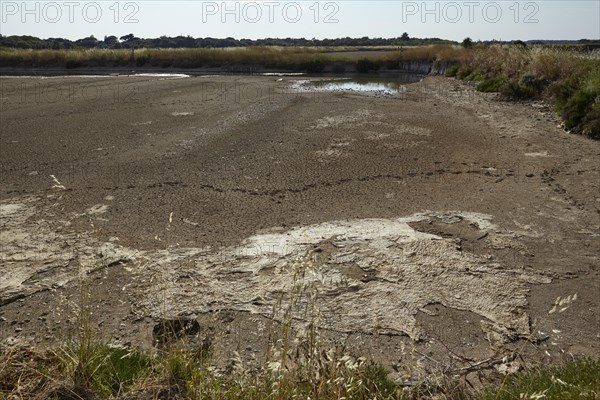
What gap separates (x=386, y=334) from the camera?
12.8 feet

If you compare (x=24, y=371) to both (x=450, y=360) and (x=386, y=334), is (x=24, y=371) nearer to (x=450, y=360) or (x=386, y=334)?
(x=386, y=334)

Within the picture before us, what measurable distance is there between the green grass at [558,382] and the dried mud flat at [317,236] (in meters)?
0.25

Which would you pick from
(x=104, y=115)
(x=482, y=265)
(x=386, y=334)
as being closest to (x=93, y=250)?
(x=386, y=334)

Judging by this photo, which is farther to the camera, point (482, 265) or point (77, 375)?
point (482, 265)

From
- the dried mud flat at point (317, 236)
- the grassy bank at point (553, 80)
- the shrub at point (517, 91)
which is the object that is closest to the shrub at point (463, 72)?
the grassy bank at point (553, 80)

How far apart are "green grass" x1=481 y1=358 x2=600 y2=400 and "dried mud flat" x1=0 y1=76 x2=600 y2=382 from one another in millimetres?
246

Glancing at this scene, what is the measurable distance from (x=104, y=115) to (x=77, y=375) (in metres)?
10.8

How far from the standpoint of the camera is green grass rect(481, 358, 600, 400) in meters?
2.87

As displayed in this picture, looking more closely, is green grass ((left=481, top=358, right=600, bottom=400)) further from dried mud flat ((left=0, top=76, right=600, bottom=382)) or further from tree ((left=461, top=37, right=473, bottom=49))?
tree ((left=461, top=37, right=473, bottom=49))

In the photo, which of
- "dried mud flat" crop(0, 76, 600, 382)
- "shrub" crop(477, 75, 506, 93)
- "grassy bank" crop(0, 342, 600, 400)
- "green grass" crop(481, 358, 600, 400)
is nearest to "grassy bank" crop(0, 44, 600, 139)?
"shrub" crop(477, 75, 506, 93)

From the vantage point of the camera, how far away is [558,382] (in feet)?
9.85

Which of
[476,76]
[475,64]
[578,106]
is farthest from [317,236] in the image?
[475,64]

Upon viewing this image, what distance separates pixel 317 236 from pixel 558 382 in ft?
9.52

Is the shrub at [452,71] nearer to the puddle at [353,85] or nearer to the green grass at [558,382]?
the puddle at [353,85]
